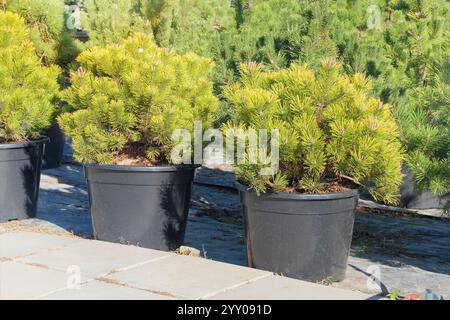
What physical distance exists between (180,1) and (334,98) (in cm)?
356

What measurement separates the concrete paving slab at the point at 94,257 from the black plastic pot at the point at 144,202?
6.2 inches

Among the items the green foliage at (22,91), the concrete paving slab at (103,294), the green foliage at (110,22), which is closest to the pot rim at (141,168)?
the green foliage at (22,91)

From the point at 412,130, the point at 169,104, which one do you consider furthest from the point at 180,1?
the point at 412,130

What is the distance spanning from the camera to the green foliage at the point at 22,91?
22.1 ft

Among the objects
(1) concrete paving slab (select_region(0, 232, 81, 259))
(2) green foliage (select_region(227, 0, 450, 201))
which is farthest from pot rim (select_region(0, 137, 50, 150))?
(2) green foliage (select_region(227, 0, 450, 201))

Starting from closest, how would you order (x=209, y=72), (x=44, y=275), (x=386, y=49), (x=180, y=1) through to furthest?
(x=44, y=275)
(x=209, y=72)
(x=386, y=49)
(x=180, y=1)

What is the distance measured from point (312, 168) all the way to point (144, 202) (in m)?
1.50

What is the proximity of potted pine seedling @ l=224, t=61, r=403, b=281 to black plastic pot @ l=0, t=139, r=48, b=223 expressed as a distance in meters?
2.48

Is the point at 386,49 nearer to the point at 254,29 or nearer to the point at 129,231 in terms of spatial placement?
the point at 254,29

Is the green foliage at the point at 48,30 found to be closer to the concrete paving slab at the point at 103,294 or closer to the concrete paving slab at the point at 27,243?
the concrete paving slab at the point at 27,243

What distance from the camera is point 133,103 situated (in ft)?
19.7

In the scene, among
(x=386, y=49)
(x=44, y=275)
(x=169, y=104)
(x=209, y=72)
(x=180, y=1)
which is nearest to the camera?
(x=44, y=275)

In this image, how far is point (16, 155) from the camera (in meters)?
6.88

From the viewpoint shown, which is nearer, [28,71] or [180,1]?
[28,71]
